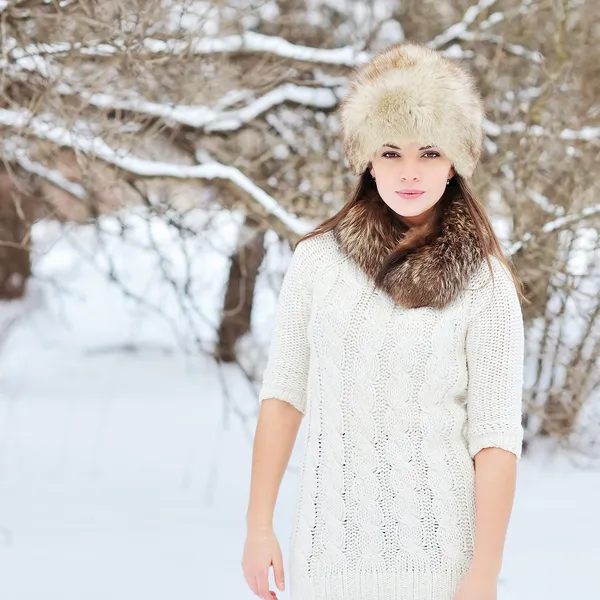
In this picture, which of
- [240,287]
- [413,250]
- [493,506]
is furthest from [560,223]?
[493,506]

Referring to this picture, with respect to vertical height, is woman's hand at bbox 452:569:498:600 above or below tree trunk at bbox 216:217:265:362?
below

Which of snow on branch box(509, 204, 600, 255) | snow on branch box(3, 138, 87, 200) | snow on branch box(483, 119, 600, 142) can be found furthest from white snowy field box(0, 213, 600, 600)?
snow on branch box(483, 119, 600, 142)

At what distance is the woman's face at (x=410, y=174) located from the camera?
156cm

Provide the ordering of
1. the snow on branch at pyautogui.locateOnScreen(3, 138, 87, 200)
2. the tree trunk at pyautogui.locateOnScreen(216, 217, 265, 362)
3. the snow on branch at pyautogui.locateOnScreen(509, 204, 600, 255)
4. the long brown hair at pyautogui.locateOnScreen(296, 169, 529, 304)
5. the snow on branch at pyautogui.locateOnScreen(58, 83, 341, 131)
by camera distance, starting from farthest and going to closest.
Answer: the tree trunk at pyautogui.locateOnScreen(216, 217, 265, 362) < the snow on branch at pyautogui.locateOnScreen(509, 204, 600, 255) < the snow on branch at pyautogui.locateOnScreen(3, 138, 87, 200) < the snow on branch at pyautogui.locateOnScreen(58, 83, 341, 131) < the long brown hair at pyautogui.locateOnScreen(296, 169, 529, 304)

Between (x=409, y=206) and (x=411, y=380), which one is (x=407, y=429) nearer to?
(x=411, y=380)

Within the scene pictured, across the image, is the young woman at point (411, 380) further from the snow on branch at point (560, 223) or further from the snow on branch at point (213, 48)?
the snow on branch at point (560, 223)

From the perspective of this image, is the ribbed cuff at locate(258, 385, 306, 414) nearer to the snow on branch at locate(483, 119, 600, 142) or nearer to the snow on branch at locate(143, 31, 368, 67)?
the snow on branch at locate(143, 31, 368, 67)

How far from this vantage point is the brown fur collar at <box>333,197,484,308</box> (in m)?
1.53

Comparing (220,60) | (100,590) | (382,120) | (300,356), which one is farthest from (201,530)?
(382,120)

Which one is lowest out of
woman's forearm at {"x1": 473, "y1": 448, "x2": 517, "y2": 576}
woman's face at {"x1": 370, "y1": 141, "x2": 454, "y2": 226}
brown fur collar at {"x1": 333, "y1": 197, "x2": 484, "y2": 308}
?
woman's forearm at {"x1": 473, "y1": 448, "x2": 517, "y2": 576}

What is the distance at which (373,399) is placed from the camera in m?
1.56

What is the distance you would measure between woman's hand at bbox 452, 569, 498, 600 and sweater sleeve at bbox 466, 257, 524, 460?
0.20 meters

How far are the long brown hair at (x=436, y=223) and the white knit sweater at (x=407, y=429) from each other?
42mm

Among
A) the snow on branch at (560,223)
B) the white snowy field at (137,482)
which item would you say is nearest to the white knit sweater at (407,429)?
the white snowy field at (137,482)
